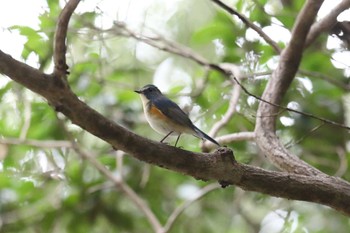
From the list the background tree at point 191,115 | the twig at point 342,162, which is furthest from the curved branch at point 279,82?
the twig at point 342,162

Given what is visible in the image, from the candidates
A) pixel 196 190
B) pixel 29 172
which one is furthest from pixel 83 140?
pixel 196 190

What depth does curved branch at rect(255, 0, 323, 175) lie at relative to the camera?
2.79m

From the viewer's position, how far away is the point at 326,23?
3.27m

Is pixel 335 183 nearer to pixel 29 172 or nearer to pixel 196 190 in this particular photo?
pixel 196 190

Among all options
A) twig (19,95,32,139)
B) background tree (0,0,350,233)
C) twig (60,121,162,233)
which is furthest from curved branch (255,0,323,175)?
twig (19,95,32,139)

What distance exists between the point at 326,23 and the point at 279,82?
1.49 ft

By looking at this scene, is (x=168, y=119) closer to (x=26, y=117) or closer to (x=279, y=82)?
(x=279, y=82)

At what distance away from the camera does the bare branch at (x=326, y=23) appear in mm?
3207

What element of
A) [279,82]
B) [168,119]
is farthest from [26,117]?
[279,82]

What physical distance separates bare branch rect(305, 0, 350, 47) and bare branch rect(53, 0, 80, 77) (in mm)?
1798

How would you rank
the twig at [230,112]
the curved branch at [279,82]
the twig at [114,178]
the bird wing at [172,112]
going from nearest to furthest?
the bird wing at [172,112] < the curved branch at [279,82] < the twig at [230,112] < the twig at [114,178]

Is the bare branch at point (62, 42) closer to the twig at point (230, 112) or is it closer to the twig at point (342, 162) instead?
the twig at point (230, 112)

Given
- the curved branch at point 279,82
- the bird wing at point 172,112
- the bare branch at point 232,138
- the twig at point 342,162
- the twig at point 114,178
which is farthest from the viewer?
the twig at point 114,178

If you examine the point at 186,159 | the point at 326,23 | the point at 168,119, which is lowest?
the point at 186,159
